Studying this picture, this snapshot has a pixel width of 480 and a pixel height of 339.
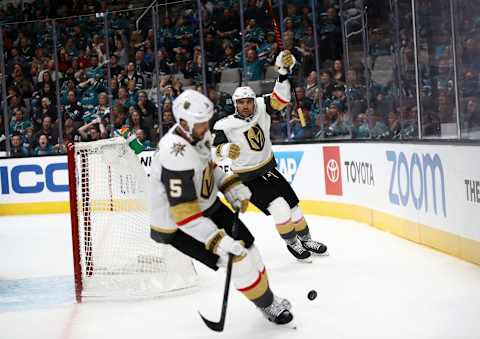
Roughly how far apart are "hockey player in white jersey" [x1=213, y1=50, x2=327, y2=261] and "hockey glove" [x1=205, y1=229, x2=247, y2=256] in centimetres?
232

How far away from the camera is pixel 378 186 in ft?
25.4

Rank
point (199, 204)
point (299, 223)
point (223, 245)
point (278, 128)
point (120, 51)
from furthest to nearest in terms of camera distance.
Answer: point (120, 51) → point (278, 128) → point (299, 223) → point (199, 204) → point (223, 245)

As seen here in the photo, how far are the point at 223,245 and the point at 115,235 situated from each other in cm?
195

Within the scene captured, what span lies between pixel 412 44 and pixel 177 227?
3.55 m

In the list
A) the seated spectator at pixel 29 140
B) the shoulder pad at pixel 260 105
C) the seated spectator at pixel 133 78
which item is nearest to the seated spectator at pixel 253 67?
the seated spectator at pixel 133 78

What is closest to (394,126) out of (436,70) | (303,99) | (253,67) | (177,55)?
(436,70)

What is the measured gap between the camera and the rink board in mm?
5676

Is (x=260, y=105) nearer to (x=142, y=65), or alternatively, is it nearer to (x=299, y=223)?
(x=299, y=223)

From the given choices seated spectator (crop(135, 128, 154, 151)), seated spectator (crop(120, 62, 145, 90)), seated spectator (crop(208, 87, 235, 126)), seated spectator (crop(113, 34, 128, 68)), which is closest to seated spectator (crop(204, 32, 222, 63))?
seated spectator (crop(208, 87, 235, 126))

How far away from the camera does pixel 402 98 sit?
7.48 metres

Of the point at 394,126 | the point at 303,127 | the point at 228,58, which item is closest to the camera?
the point at 394,126

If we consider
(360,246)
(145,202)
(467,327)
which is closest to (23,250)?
(145,202)

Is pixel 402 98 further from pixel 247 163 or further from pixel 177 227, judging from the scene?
pixel 177 227

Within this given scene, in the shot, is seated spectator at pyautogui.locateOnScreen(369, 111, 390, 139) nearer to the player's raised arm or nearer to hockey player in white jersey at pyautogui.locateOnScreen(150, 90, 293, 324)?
the player's raised arm
